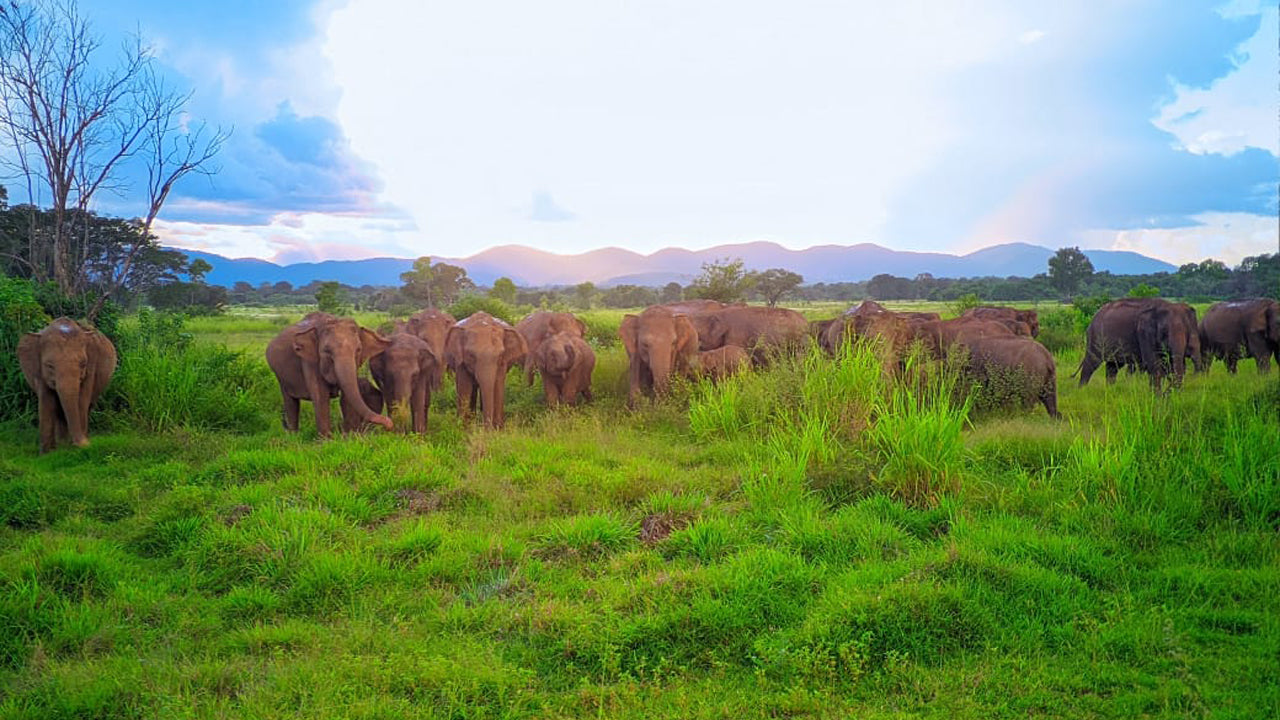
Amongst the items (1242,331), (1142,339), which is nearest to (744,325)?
(1142,339)

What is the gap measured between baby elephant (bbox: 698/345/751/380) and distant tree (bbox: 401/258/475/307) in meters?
45.3

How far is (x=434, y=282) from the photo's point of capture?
57.3m

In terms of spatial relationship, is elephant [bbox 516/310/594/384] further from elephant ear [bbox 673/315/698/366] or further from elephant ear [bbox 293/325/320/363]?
elephant ear [bbox 293/325/320/363]

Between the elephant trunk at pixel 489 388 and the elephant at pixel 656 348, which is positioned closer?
the elephant trunk at pixel 489 388

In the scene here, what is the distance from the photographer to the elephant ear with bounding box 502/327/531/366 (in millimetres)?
11115

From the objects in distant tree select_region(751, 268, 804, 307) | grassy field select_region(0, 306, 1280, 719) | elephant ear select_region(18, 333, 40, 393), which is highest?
distant tree select_region(751, 268, 804, 307)

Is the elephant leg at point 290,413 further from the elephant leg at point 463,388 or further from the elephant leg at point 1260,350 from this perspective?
the elephant leg at point 1260,350

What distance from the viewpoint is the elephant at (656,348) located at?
39.4 ft

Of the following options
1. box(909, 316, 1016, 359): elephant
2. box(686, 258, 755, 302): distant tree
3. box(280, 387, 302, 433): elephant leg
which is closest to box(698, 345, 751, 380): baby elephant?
box(909, 316, 1016, 359): elephant

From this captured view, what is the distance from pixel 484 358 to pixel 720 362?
157 inches

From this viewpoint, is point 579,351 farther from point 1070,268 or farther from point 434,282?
point 1070,268

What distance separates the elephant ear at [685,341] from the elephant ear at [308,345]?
5.40 metres

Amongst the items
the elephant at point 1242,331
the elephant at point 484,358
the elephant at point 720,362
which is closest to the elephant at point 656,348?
the elephant at point 720,362

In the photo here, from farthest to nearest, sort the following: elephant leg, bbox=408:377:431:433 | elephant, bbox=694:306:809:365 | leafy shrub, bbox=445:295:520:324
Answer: leafy shrub, bbox=445:295:520:324, elephant, bbox=694:306:809:365, elephant leg, bbox=408:377:431:433
